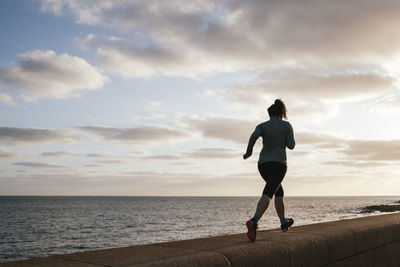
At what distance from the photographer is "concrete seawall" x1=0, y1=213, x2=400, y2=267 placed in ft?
8.52

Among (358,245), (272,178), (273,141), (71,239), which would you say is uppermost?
(273,141)

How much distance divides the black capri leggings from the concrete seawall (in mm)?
670

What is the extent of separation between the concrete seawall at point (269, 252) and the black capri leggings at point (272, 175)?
670 millimetres

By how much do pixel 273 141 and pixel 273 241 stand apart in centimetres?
133

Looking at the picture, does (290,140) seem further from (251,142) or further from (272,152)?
(251,142)

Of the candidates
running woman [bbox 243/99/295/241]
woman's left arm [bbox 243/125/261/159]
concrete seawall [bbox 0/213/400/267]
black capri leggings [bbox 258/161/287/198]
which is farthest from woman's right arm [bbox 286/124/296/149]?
concrete seawall [bbox 0/213/400/267]

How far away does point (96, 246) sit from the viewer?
31.0 meters

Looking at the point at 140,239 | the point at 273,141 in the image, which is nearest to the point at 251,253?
the point at 273,141

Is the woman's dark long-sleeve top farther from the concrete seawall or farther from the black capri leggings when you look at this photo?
the concrete seawall

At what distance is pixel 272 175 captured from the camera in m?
4.39

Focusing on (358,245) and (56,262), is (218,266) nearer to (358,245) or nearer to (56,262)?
(56,262)

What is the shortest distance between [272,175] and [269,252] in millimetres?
1400

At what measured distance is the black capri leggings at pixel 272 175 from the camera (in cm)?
435

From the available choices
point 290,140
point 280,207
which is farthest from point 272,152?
point 280,207
